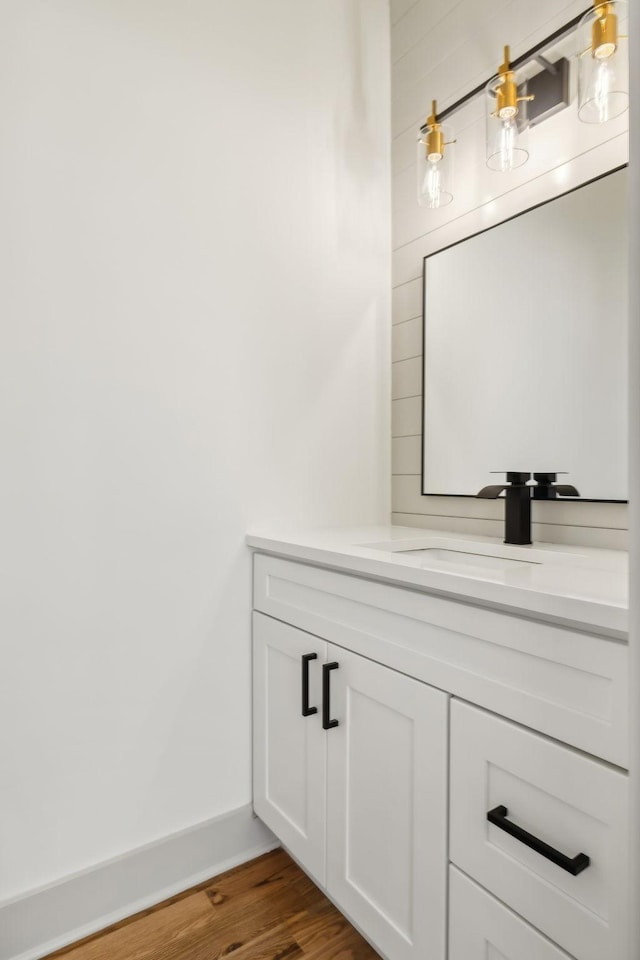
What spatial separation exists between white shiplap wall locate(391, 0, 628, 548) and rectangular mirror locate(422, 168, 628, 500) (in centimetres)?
5

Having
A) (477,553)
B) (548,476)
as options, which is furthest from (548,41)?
(477,553)

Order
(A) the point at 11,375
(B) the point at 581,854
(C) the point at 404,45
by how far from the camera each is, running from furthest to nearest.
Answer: (C) the point at 404,45, (A) the point at 11,375, (B) the point at 581,854

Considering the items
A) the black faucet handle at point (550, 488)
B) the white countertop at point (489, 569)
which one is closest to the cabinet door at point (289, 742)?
the white countertop at point (489, 569)

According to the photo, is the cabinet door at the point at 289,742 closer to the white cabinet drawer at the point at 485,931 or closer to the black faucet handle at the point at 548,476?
the white cabinet drawer at the point at 485,931

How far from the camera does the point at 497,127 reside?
1.34 m

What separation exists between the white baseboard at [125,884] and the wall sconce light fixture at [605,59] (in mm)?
1837

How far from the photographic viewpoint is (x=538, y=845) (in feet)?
2.36

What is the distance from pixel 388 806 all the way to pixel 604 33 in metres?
1.55

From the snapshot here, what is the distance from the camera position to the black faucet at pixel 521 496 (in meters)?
1.27

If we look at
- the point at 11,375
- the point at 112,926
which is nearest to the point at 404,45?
the point at 11,375

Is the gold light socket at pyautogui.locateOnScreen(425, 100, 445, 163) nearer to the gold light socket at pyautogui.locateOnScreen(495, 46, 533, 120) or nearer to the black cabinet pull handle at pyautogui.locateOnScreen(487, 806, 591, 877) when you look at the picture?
the gold light socket at pyautogui.locateOnScreen(495, 46, 533, 120)

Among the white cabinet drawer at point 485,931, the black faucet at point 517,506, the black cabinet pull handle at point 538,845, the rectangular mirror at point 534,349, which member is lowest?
the white cabinet drawer at point 485,931

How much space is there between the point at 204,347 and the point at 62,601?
2.27 ft

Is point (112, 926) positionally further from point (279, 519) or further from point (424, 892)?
point (279, 519)
